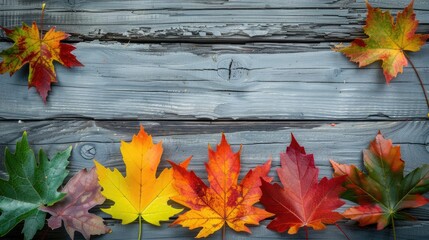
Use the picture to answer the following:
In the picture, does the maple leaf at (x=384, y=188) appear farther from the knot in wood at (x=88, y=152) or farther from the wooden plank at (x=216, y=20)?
the knot in wood at (x=88, y=152)

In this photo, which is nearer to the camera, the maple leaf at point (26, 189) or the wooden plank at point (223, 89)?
the maple leaf at point (26, 189)

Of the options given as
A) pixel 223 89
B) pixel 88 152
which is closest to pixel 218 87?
pixel 223 89

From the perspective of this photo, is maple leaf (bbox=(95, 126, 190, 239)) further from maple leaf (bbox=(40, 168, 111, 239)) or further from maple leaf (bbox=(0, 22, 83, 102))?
maple leaf (bbox=(0, 22, 83, 102))

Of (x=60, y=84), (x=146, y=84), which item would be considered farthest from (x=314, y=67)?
(x=60, y=84)

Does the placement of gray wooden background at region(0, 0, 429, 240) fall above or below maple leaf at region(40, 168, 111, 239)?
above

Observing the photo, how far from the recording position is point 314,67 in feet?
4.39

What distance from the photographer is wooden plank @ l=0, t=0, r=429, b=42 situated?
52.9 inches

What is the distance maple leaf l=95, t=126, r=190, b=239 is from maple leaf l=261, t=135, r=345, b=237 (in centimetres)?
28

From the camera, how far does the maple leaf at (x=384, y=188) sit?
1222 millimetres

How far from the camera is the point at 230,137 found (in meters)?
1.33

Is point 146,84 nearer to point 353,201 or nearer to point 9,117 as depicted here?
point 9,117

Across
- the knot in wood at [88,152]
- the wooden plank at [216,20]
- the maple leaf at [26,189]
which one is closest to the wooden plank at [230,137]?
the knot in wood at [88,152]

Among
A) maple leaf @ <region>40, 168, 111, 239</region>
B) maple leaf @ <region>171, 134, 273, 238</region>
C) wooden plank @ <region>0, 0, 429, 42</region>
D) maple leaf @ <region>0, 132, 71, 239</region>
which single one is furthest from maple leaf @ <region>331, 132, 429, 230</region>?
maple leaf @ <region>0, 132, 71, 239</region>

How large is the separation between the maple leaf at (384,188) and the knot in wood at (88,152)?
745 millimetres
